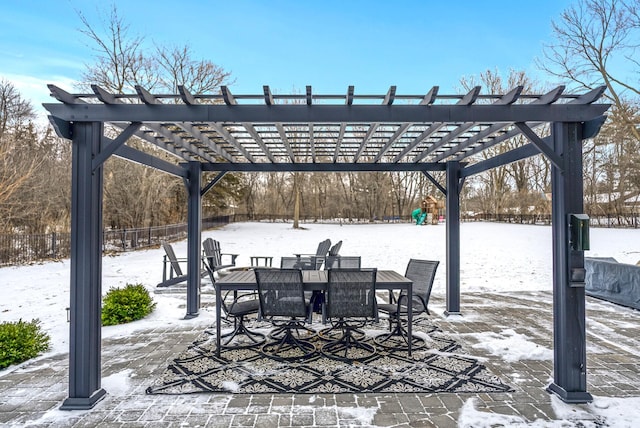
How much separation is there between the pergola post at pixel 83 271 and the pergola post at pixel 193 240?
2.54 meters

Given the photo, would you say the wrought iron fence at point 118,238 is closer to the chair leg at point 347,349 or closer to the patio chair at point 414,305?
the chair leg at point 347,349

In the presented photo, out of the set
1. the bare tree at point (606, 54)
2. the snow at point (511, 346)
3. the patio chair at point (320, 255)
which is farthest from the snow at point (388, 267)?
the bare tree at point (606, 54)

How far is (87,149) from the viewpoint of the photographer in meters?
2.89

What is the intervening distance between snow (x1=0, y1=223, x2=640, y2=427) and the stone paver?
0.10 meters

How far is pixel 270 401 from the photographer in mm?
2928

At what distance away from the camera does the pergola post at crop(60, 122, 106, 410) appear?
9.36 ft

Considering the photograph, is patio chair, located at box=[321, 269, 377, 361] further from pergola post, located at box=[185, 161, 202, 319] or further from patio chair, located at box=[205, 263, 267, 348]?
pergola post, located at box=[185, 161, 202, 319]

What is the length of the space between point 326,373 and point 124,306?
10.8 feet

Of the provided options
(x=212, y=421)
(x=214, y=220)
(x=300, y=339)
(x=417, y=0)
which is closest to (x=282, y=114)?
(x=212, y=421)

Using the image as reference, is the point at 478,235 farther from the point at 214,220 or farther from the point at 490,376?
the point at 490,376

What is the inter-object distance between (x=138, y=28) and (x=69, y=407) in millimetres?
15425

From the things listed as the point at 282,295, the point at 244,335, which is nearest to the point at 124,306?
the point at 244,335

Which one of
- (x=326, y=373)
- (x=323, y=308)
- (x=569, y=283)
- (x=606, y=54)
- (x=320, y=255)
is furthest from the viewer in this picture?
(x=606, y=54)

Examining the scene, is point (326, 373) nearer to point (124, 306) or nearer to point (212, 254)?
point (124, 306)
